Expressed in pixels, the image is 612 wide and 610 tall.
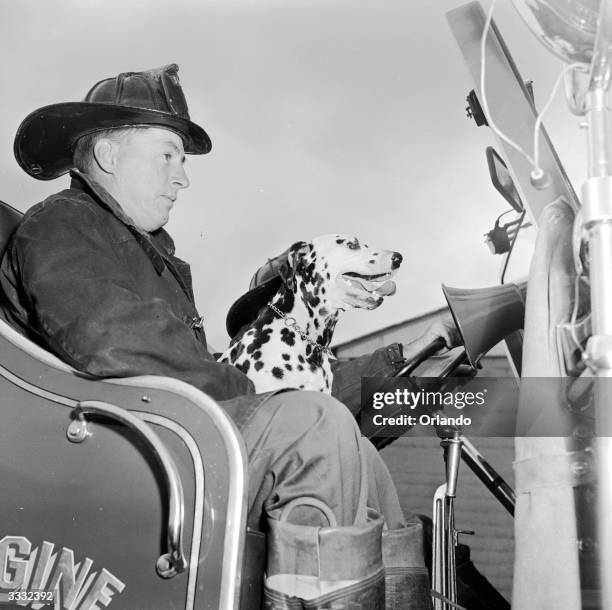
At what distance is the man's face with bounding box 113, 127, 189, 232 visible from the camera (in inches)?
65.9

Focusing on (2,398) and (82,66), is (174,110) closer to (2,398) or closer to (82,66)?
(82,66)

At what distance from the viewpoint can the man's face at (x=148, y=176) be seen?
167 centimetres

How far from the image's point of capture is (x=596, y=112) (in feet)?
3.37

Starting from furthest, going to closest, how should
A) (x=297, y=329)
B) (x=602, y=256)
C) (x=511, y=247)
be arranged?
1. (x=297, y=329)
2. (x=511, y=247)
3. (x=602, y=256)

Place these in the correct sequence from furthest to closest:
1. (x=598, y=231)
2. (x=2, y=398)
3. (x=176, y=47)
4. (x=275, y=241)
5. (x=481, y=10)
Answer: (x=275, y=241), (x=176, y=47), (x=481, y=10), (x=2, y=398), (x=598, y=231)

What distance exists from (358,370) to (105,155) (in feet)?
2.72

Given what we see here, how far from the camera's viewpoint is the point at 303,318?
2.45 metres

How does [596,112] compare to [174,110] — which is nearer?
[596,112]

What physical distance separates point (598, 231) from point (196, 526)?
24.1 inches

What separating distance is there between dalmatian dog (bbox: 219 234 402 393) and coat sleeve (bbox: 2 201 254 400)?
96cm

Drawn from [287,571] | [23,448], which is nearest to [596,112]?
[287,571]

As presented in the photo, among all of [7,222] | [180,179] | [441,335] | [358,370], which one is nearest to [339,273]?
[358,370]

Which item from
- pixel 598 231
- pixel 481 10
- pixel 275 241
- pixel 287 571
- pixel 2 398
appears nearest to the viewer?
pixel 598 231

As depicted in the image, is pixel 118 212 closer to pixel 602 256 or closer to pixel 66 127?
pixel 66 127
